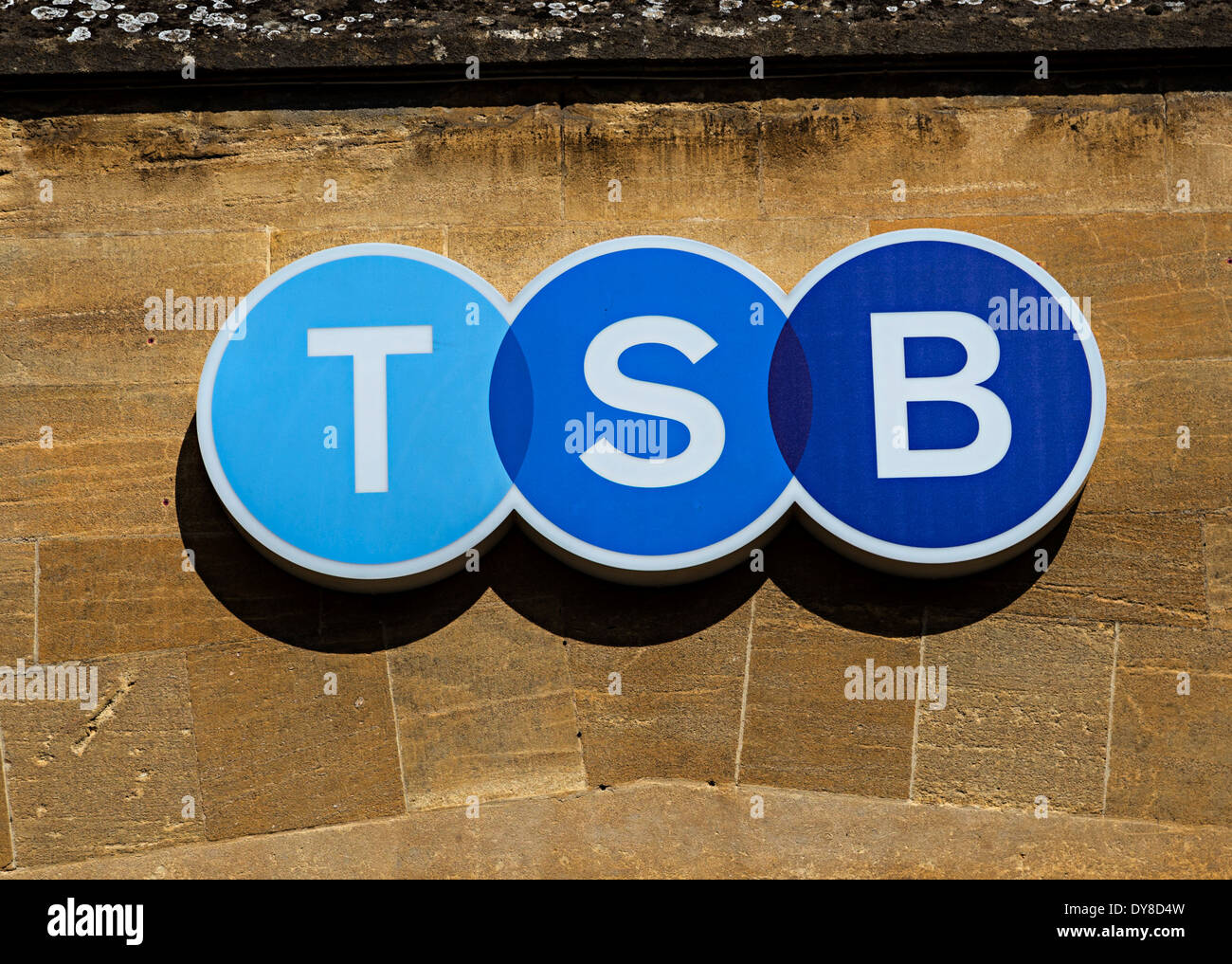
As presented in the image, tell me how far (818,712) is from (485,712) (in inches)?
63.6

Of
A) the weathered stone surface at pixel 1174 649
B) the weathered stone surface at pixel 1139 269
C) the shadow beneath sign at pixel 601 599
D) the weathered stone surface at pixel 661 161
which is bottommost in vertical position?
the weathered stone surface at pixel 1174 649

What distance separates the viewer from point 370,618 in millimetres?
6121

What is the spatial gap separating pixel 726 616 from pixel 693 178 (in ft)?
7.66

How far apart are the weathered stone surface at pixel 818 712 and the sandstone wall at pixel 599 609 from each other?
2 cm

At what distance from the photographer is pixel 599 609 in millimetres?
6129

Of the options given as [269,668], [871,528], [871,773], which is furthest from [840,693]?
[269,668]

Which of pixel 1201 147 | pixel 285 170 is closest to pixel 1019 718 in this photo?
pixel 1201 147

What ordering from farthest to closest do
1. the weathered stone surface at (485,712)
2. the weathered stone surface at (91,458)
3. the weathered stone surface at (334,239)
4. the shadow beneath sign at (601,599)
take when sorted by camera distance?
the weathered stone surface at (334,239), the weathered stone surface at (91,458), the shadow beneath sign at (601,599), the weathered stone surface at (485,712)

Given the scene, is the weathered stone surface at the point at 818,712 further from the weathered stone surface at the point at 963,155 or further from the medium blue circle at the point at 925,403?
the weathered stone surface at the point at 963,155

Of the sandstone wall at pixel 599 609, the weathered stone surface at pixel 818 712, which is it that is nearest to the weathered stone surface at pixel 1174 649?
the sandstone wall at pixel 599 609

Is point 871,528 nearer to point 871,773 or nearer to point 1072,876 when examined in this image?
point 871,773

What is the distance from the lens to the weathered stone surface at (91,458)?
6.25m
